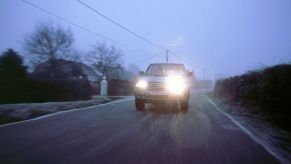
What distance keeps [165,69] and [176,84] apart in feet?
6.88

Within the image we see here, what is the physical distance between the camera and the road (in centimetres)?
473

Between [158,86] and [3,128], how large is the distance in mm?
6191

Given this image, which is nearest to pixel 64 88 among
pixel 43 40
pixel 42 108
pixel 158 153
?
pixel 42 108

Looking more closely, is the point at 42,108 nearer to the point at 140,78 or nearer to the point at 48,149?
the point at 140,78

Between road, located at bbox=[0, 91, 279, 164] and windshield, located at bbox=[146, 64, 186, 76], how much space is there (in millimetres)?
5417

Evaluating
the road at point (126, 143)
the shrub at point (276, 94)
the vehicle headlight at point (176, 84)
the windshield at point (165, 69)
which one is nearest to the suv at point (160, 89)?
the vehicle headlight at point (176, 84)

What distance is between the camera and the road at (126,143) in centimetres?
473

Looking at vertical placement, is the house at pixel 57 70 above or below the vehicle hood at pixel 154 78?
above

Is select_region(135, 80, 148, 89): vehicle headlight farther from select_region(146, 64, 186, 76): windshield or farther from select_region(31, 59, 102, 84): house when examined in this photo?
select_region(31, 59, 102, 84): house

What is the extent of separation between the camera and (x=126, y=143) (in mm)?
5828

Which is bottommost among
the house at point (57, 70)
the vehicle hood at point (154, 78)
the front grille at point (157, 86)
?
the front grille at point (157, 86)

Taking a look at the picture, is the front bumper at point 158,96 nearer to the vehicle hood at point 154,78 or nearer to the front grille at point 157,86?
the front grille at point 157,86

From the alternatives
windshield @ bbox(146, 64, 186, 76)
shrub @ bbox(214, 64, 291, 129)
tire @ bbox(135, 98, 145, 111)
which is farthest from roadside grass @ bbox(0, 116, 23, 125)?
shrub @ bbox(214, 64, 291, 129)

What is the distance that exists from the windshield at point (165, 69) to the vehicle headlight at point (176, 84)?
54.3 inches
